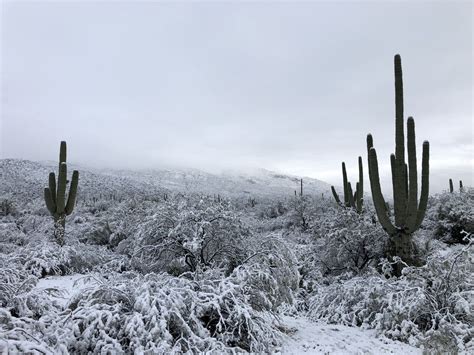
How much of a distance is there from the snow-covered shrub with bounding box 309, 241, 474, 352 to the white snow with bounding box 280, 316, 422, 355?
0.92 ft

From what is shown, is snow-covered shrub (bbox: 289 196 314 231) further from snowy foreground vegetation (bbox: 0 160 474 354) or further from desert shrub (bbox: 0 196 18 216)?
desert shrub (bbox: 0 196 18 216)

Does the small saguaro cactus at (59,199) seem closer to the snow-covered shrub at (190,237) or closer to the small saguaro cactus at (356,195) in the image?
the snow-covered shrub at (190,237)

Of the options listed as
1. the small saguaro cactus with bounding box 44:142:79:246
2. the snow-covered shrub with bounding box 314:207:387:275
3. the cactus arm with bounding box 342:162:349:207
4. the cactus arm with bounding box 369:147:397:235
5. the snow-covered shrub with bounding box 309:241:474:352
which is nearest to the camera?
the snow-covered shrub with bounding box 309:241:474:352

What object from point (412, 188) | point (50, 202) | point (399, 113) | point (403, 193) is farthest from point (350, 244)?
point (50, 202)

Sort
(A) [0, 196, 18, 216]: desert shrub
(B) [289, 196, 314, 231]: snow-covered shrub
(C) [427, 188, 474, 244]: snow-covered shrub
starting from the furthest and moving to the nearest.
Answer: (B) [289, 196, 314, 231]: snow-covered shrub < (A) [0, 196, 18, 216]: desert shrub < (C) [427, 188, 474, 244]: snow-covered shrub

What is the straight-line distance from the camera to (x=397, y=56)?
1060 centimetres

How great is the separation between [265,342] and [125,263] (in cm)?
752

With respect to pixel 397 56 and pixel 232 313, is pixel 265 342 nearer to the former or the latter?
pixel 232 313

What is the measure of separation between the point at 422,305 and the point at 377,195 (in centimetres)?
388

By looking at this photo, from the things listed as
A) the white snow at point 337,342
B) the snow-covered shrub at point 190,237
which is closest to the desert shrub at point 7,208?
the snow-covered shrub at point 190,237

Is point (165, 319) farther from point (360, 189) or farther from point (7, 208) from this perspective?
Answer: point (7, 208)

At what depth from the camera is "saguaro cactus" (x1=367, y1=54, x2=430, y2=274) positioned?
984 cm

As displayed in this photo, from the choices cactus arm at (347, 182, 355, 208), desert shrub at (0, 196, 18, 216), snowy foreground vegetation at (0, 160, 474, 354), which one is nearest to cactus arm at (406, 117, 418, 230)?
snowy foreground vegetation at (0, 160, 474, 354)

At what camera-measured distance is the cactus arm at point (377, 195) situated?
Answer: 10.1 meters
